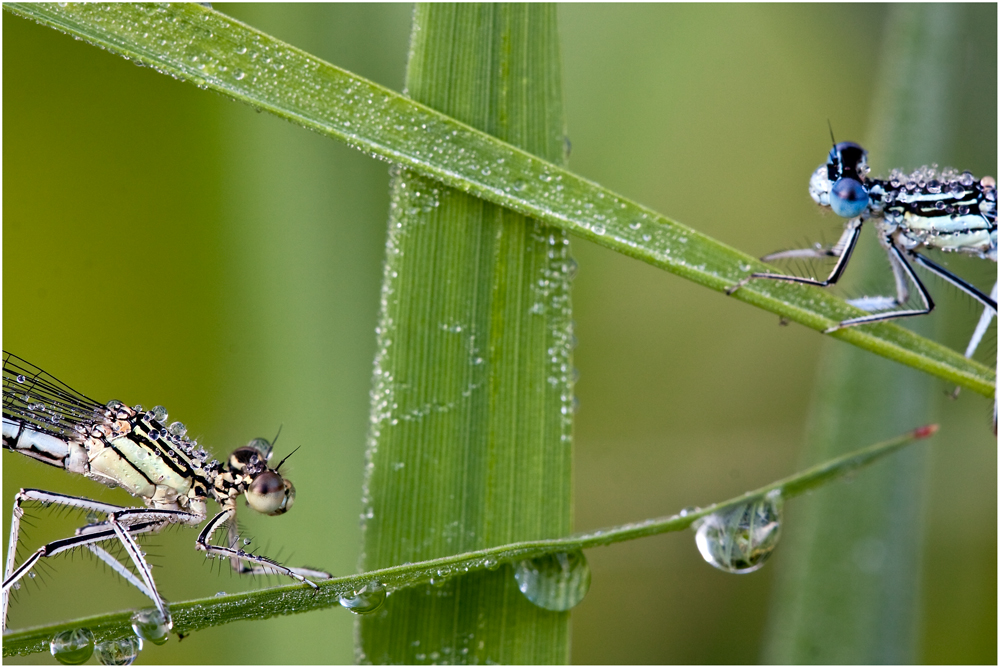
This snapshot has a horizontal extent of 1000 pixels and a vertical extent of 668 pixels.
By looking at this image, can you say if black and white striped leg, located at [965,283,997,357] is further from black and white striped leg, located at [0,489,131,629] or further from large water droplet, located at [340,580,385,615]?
black and white striped leg, located at [0,489,131,629]

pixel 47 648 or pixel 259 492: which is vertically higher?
pixel 259 492

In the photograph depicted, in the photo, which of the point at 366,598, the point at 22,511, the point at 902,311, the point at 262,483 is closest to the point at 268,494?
the point at 262,483

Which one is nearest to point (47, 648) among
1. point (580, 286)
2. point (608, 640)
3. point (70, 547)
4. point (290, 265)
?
point (70, 547)

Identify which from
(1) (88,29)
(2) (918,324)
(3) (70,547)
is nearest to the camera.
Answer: (1) (88,29)

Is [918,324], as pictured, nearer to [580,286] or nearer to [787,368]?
[787,368]

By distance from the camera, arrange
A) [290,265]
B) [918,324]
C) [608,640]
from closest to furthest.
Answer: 1. [290,265]
2. [918,324]
3. [608,640]

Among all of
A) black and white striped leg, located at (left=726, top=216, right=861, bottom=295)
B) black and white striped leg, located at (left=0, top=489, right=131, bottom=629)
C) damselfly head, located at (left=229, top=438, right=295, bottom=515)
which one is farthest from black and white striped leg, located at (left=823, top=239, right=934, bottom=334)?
black and white striped leg, located at (left=0, top=489, right=131, bottom=629)

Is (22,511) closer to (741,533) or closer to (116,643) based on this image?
(116,643)
